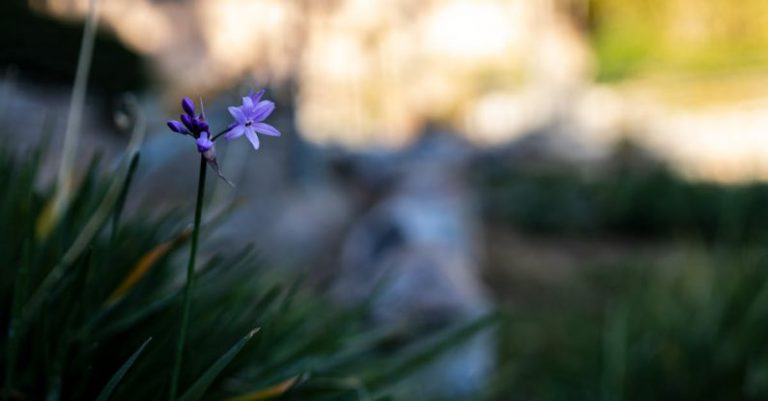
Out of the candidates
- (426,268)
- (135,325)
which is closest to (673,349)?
(426,268)

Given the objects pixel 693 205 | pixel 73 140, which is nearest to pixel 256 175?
pixel 693 205

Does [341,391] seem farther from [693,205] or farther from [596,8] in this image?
[596,8]

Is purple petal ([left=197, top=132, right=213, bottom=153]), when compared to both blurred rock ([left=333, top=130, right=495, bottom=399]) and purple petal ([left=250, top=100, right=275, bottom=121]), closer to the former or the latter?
purple petal ([left=250, top=100, right=275, bottom=121])

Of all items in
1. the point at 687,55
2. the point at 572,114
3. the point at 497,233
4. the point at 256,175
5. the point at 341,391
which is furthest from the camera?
the point at 687,55

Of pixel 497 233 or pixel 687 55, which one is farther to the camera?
pixel 687 55

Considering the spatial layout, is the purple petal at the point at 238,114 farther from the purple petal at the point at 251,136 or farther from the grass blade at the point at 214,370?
the grass blade at the point at 214,370

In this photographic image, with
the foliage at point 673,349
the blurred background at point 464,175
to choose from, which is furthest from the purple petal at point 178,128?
the foliage at point 673,349

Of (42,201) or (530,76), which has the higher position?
(42,201)

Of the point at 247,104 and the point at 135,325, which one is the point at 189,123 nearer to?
the point at 247,104
